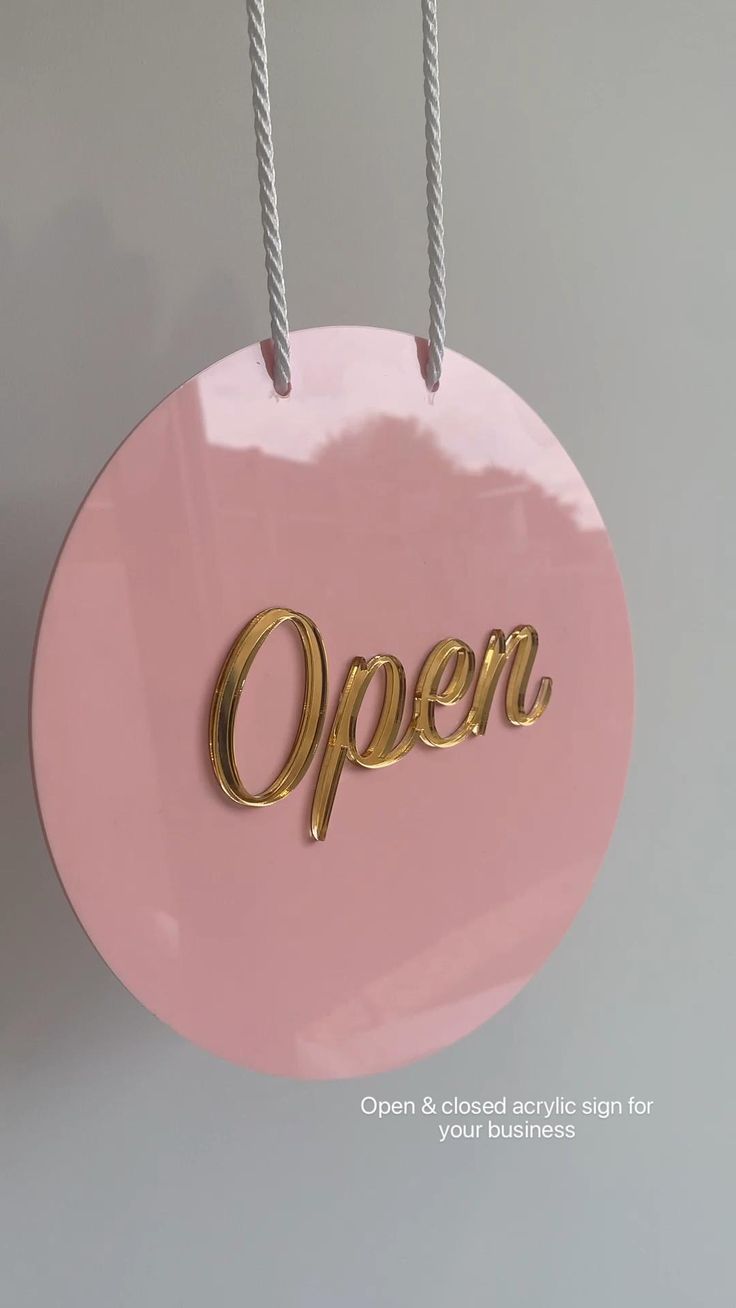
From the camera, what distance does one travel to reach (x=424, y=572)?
400mm

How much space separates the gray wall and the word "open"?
137 mm

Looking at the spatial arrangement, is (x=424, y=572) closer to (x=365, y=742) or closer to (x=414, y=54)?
(x=365, y=742)

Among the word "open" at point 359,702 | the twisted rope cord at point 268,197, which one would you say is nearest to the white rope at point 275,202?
the twisted rope cord at point 268,197

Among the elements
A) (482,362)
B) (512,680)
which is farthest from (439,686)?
(482,362)

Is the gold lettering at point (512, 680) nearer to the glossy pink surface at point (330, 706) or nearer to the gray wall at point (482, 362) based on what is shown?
the glossy pink surface at point (330, 706)

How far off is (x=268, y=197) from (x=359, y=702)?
199mm

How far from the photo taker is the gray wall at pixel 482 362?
1.42 ft

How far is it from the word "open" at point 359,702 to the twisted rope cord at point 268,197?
3.8 inches

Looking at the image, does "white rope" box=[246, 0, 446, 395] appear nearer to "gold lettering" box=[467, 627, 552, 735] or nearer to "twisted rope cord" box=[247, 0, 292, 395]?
"twisted rope cord" box=[247, 0, 292, 395]

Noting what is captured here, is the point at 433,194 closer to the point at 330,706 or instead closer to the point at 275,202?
the point at 275,202

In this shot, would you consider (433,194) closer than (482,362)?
Yes

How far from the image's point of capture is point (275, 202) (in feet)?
1.19

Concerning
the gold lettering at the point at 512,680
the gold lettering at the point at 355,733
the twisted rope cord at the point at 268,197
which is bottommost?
the gold lettering at the point at 355,733

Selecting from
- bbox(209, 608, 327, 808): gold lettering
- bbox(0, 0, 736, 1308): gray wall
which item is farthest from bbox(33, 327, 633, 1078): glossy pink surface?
bbox(0, 0, 736, 1308): gray wall
